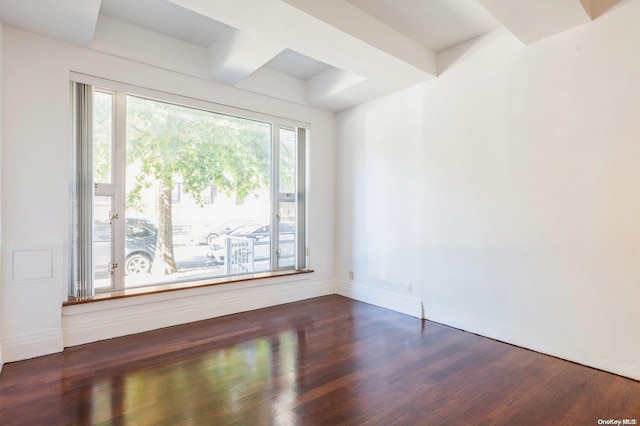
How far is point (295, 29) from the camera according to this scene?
2668 mm

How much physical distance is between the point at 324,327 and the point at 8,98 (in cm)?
348

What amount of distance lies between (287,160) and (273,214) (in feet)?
2.64

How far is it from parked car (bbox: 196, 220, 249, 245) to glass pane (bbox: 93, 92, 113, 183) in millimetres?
1156

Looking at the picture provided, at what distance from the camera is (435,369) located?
256 cm

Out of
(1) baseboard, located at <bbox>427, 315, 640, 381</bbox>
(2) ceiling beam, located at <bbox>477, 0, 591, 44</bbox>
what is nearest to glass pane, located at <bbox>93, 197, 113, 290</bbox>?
(1) baseboard, located at <bbox>427, 315, 640, 381</bbox>

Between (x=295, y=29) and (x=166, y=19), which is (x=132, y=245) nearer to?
(x=166, y=19)

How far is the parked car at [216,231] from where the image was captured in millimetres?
4008

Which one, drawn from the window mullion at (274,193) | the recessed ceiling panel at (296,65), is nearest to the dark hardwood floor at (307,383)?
the window mullion at (274,193)

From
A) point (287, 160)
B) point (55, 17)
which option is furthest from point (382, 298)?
point (55, 17)

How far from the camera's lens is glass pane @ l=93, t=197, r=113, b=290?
3.21 metres

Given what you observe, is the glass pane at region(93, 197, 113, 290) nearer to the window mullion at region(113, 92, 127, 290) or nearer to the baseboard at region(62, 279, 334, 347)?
the window mullion at region(113, 92, 127, 290)

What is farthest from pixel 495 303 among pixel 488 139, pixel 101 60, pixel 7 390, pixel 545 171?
pixel 101 60

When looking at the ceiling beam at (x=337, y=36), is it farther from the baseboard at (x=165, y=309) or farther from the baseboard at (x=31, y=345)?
the baseboard at (x=31, y=345)

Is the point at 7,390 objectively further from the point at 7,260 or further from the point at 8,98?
the point at 8,98
